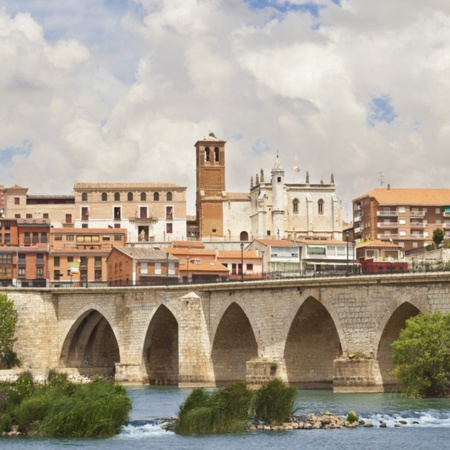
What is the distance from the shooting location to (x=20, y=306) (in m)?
89.2

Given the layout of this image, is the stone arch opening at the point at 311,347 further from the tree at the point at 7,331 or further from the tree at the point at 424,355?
the tree at the point at 7,331

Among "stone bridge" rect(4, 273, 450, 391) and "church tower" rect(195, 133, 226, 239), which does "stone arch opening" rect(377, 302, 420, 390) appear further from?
"church tower" rect(195, 133, 226, 239)

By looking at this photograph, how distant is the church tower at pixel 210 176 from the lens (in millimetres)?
147125

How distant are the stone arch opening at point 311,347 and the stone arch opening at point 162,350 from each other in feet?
44.8

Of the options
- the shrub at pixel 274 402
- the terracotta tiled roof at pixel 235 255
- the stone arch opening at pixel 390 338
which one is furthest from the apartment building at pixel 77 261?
the shrub at pixel 274 402

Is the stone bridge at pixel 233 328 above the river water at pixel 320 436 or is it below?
above

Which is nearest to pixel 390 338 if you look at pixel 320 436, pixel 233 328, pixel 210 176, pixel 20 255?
pixel 233 328

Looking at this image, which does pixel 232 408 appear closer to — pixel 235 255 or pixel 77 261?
pixel 77 261

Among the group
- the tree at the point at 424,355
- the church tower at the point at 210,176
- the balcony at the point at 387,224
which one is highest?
the church tower at the point at 210,176

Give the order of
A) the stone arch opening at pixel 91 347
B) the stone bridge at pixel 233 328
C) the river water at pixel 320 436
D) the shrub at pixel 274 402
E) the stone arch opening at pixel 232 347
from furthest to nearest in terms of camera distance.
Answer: the stone arch opening at pixel 91 347
the stone arch opening at pixel 232 347
the stone bridge at pixel 233 328
the shrub at pixel 274 402
the river water at pixel 320 436

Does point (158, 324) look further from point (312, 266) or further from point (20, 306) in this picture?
point (312, 266)

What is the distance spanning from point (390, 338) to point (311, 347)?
8.40 m

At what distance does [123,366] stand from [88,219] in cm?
6102

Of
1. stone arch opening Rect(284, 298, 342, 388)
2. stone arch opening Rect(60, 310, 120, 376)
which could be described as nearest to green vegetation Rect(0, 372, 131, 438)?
stone arch opening Rect(284, 298, 342, 388)
